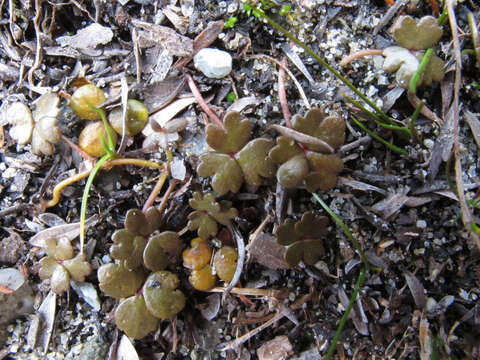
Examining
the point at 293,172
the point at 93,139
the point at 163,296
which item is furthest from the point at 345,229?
the point at 93,139

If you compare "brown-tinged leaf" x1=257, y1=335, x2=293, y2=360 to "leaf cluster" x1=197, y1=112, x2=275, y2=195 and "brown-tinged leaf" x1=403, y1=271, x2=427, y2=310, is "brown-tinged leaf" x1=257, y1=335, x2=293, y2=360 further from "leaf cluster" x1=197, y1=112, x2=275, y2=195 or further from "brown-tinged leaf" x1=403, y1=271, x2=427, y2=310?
"leaf cluster" x1=197, y1=112, x2=275, y2=195

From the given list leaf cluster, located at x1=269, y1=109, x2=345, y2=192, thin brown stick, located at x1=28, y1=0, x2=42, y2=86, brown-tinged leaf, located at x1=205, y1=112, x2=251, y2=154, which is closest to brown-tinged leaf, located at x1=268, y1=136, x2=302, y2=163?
leaf cluster, located at x1=269, y1=109, x2=345, y2=192

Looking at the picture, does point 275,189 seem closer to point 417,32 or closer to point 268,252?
point 268,252

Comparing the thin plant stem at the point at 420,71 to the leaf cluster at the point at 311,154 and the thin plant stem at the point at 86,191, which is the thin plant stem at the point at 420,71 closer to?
the leaf cluster at the point at 311,154

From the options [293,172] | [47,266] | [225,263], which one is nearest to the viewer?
[293,172]

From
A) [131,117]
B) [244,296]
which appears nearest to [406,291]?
[244,296]

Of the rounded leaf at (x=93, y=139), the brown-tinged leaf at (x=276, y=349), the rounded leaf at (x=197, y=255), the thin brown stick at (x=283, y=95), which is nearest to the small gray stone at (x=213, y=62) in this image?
the thin brown stick at (x=283, y=95)
